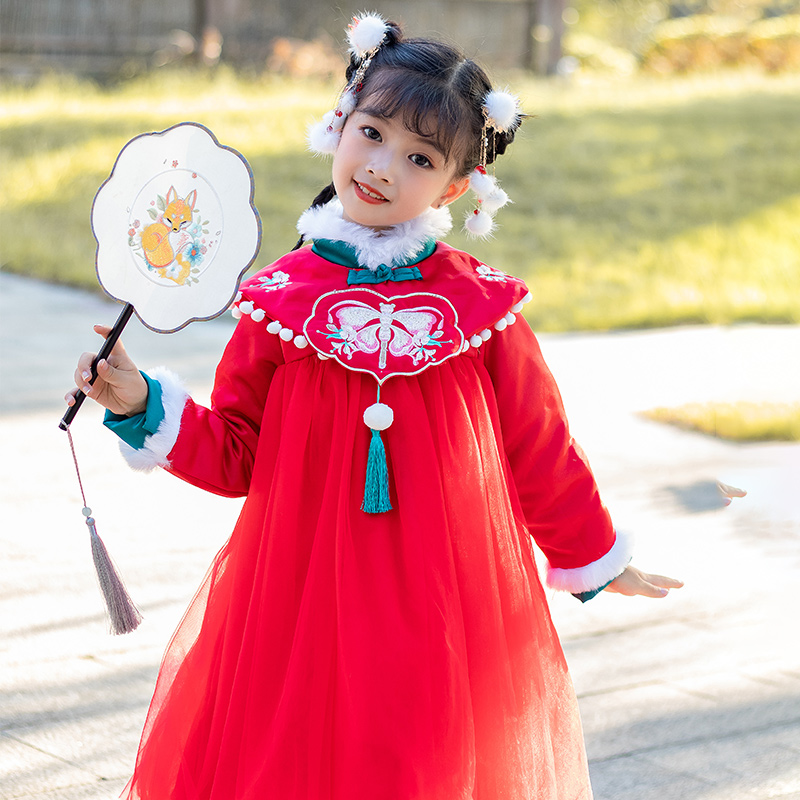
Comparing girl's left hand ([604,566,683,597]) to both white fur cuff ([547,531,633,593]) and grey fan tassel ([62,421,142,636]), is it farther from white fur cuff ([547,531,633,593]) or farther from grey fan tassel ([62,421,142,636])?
grey fan tassel ([62,421,142,636])

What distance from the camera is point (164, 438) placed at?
186 centimetres

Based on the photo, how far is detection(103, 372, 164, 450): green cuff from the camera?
186cm

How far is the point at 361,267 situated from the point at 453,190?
0.24 meters

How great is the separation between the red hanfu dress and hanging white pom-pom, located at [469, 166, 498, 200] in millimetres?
119

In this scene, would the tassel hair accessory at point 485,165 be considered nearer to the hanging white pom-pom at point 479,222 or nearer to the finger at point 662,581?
the hanging white pom-pom at point 479,222

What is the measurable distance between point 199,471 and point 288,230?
6.60 metres

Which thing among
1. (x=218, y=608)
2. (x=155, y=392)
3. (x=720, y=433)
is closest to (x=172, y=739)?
(x=218, y=608)

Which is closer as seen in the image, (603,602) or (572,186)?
(603,602)

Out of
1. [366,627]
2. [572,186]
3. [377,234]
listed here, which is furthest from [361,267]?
[572,186]

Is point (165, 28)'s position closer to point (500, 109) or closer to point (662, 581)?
point (500, 109)

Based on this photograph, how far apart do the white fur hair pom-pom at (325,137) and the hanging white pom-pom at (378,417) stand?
0.45 metres

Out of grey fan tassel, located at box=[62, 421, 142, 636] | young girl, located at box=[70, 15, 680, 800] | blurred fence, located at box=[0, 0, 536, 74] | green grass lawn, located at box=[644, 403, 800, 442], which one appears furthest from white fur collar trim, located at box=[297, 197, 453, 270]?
blurred fence, located at box=[0, 0, 536, 74]

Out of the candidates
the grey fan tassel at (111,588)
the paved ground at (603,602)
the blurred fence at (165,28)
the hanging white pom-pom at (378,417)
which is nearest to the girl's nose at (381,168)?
the hanging white pom-pom at (378,417)

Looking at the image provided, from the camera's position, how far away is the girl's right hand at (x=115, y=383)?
180 cm
